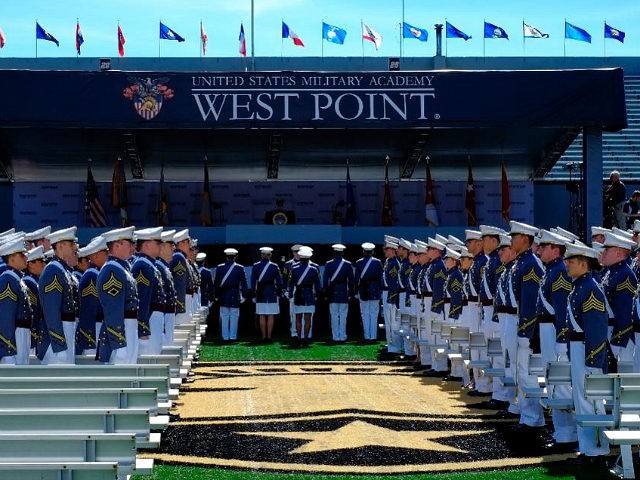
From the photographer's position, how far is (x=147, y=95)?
23.2 meters

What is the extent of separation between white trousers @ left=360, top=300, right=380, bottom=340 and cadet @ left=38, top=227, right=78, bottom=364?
10470 mm

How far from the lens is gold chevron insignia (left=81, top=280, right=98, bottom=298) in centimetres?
1099

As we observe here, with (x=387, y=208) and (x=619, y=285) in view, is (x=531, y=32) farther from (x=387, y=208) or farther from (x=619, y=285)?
(x=619, y=285)

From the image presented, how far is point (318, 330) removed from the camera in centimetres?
2347

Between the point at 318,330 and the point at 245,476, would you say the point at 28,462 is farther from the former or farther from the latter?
the point at 318,330

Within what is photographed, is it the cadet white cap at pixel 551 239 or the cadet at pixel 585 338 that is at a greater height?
the cadet white cap at pixel 551 239

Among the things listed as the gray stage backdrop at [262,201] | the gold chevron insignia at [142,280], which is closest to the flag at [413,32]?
the gray stage backdrop at [262,201]

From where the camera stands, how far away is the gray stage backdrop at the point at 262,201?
92.0 ft

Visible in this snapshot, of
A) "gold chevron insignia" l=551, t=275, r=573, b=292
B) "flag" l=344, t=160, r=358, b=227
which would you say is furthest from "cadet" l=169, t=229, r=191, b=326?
"flag" l=344, t=160, r=358, b=227

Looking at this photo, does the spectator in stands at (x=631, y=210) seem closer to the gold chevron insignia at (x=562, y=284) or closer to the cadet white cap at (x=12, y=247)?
the gold chevron insignia at (x=562, y=284)

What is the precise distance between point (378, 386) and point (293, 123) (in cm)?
1085

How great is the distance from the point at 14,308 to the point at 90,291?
2.77 feet

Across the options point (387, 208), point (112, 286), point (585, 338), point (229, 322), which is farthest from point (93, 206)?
point (585, 338)

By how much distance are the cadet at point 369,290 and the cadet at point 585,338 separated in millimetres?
12204
